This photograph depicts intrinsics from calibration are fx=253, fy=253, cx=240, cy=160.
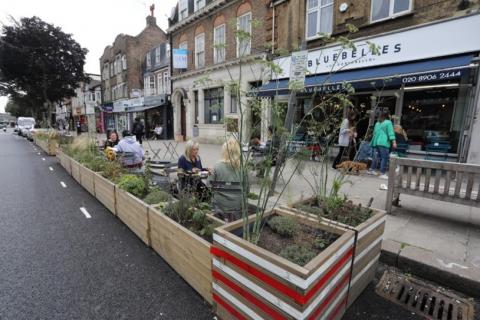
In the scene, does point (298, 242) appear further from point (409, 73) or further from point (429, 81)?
point (429, 81)

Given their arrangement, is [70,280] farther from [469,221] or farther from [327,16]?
[327,16]

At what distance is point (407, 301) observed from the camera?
2449 millimetres

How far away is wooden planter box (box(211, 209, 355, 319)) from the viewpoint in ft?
5.24

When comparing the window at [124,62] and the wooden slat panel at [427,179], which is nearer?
the wooden slat panel at [427,179]

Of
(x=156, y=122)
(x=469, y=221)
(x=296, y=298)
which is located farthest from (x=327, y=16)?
(x=156, y=122)

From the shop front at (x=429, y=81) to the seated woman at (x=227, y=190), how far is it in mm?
3273

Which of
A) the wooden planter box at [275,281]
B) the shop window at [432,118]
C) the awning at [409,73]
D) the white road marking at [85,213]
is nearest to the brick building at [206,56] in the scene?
the awning at [409,73]

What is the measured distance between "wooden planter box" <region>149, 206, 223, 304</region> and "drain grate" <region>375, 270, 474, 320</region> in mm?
1775

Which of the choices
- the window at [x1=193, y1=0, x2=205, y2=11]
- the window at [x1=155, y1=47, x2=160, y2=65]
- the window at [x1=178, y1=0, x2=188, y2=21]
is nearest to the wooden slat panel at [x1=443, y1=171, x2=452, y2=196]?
the window at [x1=193, y1=0, x2=205, y2=11]

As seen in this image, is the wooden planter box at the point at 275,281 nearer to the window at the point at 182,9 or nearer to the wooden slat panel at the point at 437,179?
the wooden slat panel at the point at 437,179

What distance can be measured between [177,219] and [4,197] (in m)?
5.70

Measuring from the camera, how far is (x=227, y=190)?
3205mm

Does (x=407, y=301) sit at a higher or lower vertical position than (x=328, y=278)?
lower

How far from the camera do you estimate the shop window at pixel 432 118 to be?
712 cm
